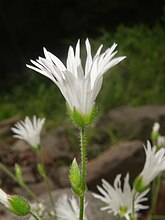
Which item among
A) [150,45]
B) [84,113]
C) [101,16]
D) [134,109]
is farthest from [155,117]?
[101,16]

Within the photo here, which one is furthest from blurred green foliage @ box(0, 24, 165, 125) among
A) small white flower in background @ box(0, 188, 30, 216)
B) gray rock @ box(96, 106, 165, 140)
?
small white flower in background @ box(0, 188, 30, 216)

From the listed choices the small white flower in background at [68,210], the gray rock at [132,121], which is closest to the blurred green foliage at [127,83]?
the gray rock at [132,121]

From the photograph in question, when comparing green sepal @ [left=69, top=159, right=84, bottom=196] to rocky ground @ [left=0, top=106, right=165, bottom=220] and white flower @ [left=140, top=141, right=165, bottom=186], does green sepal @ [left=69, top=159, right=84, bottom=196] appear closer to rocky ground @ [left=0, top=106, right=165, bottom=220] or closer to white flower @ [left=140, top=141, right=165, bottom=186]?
white flower @ [left=140, top=141, right=165, bottom=186]

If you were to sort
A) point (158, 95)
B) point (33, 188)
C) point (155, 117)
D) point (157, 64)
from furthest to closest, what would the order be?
point (157, 64), point (158, 95), point (155, 117), point (33, 188)

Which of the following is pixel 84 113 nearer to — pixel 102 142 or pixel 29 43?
pixel 102 142

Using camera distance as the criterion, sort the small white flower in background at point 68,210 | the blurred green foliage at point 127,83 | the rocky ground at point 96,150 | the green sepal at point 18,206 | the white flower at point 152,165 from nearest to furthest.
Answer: the green sepal at point 18,206 < the white flower at point 152,165 < the small white flower in background at point 68,210 < the rocky ground at point 96,150 < the blurred green foliage at point 127,83

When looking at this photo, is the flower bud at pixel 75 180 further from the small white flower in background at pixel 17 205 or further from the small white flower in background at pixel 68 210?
the small white flower in background at pixel 68 210
